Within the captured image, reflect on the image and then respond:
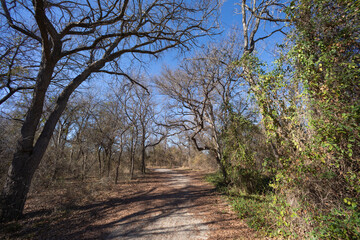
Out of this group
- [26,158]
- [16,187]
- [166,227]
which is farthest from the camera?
[26,158]

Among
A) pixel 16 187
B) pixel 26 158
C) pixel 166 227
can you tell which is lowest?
pixel 166 227

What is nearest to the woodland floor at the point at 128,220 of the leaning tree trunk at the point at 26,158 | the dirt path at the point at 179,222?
the dirt path at the point at 179,222

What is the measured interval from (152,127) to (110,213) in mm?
12160

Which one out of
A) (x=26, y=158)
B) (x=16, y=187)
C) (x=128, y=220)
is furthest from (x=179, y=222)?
(x=26, y=158)

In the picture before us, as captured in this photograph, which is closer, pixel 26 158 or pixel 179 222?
pixel 179 222

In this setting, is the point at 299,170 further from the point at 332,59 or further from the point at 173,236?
the point at 173,236

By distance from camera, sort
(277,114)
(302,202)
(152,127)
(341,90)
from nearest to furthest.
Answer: (341,90)
(302,202)
(277,114)
(152,127)

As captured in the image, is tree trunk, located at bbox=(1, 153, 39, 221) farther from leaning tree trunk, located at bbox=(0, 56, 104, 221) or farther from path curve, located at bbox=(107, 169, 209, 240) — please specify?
path curve, located at bbox=(107, 169, 209, 240)

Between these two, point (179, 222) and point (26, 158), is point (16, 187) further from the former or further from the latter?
point (179, 222)

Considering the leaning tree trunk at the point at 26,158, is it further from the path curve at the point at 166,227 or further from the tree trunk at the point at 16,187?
the path curve at the point at 166,227

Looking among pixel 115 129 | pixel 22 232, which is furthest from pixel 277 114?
pixel 115 129

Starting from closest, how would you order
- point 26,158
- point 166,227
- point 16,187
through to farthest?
point 166,227, point 16,187, point 26,158

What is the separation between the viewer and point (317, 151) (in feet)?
8.73

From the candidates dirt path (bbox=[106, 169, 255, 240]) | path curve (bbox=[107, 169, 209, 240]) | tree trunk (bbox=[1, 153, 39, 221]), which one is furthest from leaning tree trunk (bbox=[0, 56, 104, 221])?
path curve (bbox=[107, 169, 209, 240])
